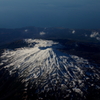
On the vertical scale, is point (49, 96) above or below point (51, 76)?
below

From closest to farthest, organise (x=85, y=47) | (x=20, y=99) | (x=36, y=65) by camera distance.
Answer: (x=20, y=99)
(x=36, y=65)
(x=85, y=47)

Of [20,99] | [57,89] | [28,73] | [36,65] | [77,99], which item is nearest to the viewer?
[77,99]

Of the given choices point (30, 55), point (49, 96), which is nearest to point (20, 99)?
point (49, 96)

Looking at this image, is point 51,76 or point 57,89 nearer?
point 57,89

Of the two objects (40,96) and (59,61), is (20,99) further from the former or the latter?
(59,61)

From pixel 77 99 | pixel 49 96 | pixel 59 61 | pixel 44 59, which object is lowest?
pixel 77 99

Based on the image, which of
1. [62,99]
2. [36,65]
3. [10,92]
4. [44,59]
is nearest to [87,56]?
[44,59]
